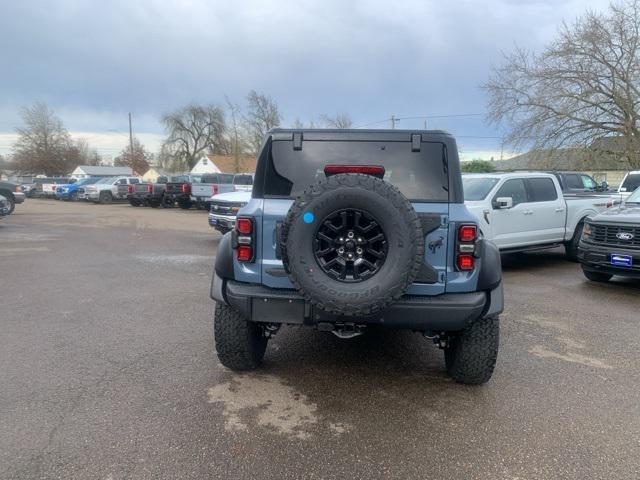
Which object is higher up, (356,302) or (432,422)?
(356,302)

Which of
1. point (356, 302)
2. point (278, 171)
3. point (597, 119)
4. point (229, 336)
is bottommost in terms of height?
point (229, 336)

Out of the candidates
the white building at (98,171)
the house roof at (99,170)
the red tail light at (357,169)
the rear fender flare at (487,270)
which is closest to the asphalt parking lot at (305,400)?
the rear fender flare at (487,270)

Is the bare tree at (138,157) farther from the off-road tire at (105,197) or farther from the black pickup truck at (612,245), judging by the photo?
the black pickup truck at (612,245)

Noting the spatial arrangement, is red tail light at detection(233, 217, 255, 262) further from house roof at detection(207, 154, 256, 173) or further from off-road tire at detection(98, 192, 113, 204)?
house roof at detection(207, 154, 256, 173)

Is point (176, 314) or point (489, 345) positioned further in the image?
point (176, 314)

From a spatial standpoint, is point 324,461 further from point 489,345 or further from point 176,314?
point 176,314

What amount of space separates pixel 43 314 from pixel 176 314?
5.25ft

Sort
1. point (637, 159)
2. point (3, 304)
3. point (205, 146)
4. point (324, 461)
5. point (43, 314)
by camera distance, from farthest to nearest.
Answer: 1. point (205, 146)
2. point (637, 159)
3. point (3, 304)
4. point (43, 314)
5. point (324, 461)

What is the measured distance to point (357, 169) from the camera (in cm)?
352

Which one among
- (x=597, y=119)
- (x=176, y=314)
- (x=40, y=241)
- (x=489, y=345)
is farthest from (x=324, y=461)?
(x=597, y=119)

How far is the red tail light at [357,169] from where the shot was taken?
3.49 meters

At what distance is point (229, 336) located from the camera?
3.91m

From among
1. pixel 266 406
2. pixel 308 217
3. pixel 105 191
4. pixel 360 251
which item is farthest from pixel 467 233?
pixel 105 191

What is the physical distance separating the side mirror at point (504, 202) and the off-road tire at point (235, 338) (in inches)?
222
